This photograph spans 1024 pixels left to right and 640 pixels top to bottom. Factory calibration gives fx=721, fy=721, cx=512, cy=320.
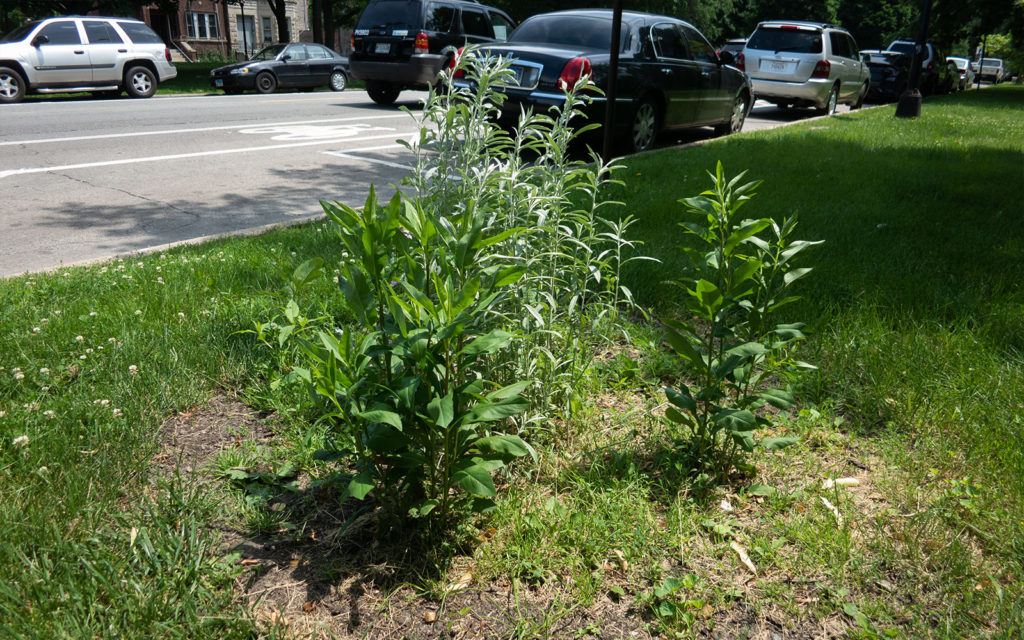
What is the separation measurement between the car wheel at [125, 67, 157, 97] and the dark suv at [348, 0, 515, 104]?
20.6 ft

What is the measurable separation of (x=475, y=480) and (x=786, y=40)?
16.8 m

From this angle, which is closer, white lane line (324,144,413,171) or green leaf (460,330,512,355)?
green leaf (460,330,512,355)

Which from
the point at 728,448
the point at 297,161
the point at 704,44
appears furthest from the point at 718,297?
the point at 704,44

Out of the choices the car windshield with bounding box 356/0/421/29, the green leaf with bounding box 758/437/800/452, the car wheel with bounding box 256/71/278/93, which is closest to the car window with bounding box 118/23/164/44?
the car wheel with bounding box 256/71/278/93

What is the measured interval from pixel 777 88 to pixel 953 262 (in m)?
12.2

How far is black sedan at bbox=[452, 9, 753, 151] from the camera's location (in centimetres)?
863

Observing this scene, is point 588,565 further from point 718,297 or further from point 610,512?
point 718,297

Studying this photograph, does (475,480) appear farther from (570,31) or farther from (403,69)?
(403,69)

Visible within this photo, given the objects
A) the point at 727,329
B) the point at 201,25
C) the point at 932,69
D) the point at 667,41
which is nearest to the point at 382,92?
the point at 667,41

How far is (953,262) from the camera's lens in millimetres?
4773

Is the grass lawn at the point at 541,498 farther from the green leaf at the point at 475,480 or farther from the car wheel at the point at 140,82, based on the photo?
the car wheel at the point at 140,82

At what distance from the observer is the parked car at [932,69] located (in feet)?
90.6

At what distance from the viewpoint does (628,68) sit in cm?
921

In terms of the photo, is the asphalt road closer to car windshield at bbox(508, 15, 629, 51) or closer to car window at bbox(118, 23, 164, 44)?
car windshield at bbox(508, 15, 629, 51)
